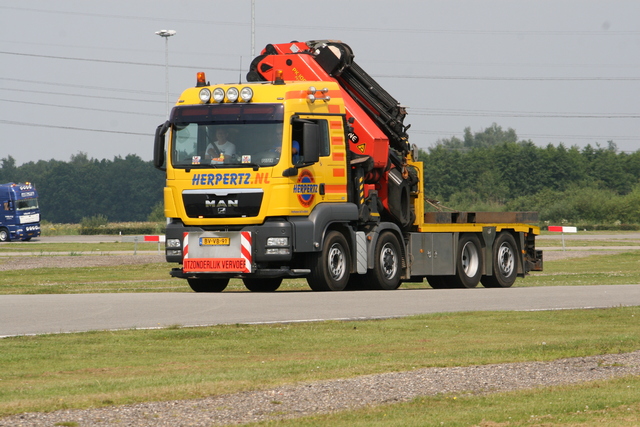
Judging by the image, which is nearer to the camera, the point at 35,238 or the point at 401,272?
the point at 401,272

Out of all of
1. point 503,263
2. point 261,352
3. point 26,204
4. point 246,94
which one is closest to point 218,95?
point 246,94

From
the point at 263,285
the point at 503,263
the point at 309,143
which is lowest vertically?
the point at 263,285

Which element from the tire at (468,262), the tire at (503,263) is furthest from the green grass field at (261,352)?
the tire at (503,263)

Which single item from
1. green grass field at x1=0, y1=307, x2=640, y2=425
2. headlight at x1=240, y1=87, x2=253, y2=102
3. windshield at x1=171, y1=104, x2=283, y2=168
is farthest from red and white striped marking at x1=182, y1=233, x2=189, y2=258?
green grass field at x1=0, y1=307, x2=640, y2=425

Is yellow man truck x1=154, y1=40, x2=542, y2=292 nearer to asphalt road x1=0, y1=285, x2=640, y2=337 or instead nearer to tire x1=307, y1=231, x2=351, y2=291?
tire x1=307, y1=231, x2=351, y2=291

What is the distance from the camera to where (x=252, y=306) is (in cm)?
1630

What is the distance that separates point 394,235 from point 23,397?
13.8 metres

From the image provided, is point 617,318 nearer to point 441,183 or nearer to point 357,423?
point 357,423

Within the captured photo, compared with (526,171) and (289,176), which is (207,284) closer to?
(289,176)

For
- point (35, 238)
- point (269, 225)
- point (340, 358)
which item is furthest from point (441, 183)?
point (340, 358)

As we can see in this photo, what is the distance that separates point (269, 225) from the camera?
1889 centimetres

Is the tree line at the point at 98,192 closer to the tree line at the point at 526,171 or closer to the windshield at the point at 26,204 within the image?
the tree line at the point at 526,171

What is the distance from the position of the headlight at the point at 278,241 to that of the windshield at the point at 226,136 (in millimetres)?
1272

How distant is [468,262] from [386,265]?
128 inches
